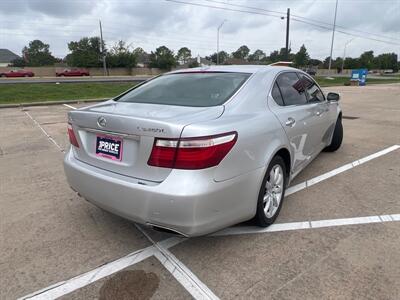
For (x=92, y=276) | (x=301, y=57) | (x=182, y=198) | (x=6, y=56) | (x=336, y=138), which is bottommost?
(x=92, y=276)

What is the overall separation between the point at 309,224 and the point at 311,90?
6.48 feet

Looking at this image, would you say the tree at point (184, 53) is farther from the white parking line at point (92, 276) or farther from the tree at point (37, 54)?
the white parking line at point (92, 276)

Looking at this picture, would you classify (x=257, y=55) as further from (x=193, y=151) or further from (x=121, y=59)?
(x=193, y=151)

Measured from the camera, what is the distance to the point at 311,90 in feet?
14.3

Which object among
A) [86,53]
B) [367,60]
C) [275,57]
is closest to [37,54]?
[86,53]

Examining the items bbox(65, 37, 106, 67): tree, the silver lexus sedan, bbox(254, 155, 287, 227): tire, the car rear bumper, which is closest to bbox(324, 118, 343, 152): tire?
the silver lexus sedan

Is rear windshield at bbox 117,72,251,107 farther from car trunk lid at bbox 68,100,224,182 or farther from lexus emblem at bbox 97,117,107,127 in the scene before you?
lexus emblem at bbox 97,117,107,127

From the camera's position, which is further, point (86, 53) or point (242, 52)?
point (242, 52)

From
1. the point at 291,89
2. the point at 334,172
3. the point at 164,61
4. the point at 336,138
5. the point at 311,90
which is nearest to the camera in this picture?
the point at 291,89

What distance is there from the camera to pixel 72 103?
14.2 metres

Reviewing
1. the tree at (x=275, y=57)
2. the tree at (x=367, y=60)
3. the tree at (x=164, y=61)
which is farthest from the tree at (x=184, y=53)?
the tree at (x=367, y=60)

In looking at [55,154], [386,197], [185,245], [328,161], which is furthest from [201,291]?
[55,154]

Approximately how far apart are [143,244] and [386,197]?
2.79m

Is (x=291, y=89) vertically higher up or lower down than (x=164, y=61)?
lower down
